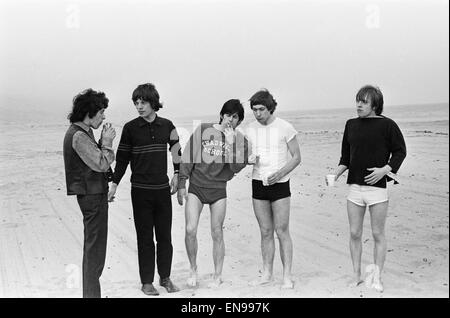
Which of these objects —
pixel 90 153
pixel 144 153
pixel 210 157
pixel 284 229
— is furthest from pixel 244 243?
pixel 90 153

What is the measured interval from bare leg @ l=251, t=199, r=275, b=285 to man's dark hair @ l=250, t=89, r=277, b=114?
0.86 meters

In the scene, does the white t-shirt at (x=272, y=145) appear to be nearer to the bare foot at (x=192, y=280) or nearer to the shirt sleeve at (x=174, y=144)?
the shirt sleeve at (x=174, y=144)

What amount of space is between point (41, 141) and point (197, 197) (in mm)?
16824

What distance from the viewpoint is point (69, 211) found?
25.1 ft

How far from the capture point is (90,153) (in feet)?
12.9

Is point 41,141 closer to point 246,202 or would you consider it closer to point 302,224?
point 246,202

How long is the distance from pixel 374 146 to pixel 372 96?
42 centimetres

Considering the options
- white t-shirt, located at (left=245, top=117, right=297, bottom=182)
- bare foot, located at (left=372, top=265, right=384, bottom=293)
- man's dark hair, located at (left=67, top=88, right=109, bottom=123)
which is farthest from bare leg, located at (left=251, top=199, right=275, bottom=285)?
man's dark hair, located at (left=67, top=88, right=109, bottom=123)

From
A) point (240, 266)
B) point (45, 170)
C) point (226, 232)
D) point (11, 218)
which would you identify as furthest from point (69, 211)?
point (45, 170)

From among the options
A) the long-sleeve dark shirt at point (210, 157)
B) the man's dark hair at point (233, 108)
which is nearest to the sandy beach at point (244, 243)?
the long-sleeve dark shirt at point (210, 157)

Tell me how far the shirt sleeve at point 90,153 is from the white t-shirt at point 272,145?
51.9 inches

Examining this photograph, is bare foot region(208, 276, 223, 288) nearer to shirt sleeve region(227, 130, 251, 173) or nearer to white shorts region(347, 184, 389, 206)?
shirt sleeve region(227, 130, 251, 173)

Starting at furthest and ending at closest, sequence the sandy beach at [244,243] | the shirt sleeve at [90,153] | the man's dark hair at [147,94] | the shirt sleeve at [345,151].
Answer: the sandy beach at [244,243] → the shirt sleeve at [345,151] → the man's dark hair at [147,94] → the shirt sleeve at [90,153]

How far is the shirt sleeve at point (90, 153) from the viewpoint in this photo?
12.8ft
